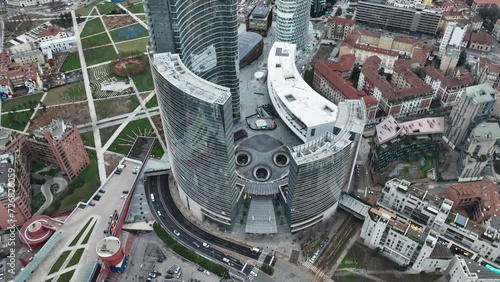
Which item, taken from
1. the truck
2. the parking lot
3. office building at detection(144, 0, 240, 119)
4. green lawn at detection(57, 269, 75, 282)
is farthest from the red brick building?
green lawn at detection(57, 269, 75, 282)

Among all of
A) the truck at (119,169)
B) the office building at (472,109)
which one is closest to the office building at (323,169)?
the office building at (472,109)

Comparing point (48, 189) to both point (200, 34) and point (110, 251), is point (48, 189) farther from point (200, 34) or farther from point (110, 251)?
point (200, 34)

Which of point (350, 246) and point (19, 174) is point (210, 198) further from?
point (19, 174)

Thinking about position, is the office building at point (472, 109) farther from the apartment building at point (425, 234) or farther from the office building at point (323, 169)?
the office building at point (323, 169)

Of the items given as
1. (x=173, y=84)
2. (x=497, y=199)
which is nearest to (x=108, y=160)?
(x=173, y=84)

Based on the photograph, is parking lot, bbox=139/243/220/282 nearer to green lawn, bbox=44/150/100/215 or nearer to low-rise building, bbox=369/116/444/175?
green lawn, bbox=44/150/100/215
